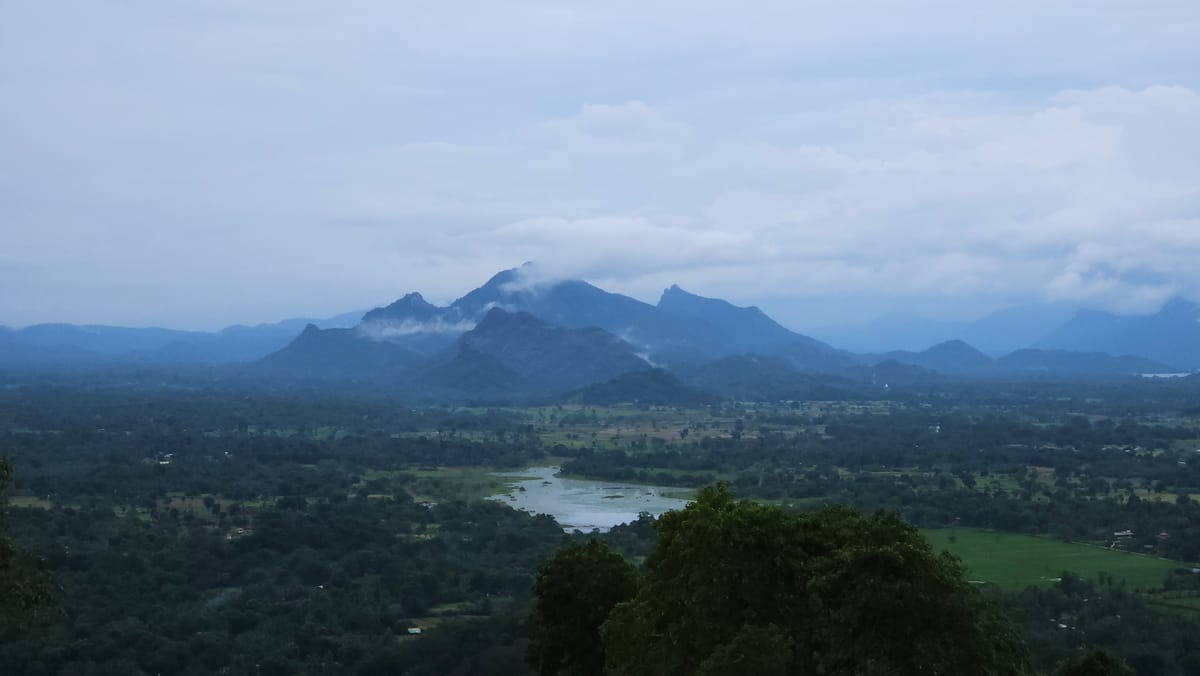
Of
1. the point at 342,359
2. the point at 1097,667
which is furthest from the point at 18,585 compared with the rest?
the point at 342,359

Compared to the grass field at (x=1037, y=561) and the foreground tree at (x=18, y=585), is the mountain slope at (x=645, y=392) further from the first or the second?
the foreground tree at (x=18, y=585)

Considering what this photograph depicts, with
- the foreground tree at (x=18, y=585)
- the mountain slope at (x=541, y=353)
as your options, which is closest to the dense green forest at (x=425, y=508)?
the foreground tree at (x=18, y=585)

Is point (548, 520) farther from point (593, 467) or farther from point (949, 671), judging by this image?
point (949, 671)

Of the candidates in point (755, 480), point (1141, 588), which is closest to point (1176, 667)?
point (1141, 588)

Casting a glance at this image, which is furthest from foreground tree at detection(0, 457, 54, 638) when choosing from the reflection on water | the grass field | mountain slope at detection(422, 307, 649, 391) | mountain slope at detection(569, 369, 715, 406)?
mountain slope at detection(422, 307, 649, 391)

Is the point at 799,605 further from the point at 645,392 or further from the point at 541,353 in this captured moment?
the point at 541,353

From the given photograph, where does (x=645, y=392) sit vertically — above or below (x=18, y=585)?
below

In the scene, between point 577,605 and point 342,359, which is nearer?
point 577,605
